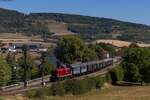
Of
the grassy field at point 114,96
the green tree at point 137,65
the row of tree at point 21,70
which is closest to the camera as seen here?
the grassy field at point 114,96

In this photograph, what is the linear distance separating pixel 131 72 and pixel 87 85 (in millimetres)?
32140

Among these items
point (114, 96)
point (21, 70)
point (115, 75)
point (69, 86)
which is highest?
point (114, 96)

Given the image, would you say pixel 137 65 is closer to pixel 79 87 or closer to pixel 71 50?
pixel 71 50

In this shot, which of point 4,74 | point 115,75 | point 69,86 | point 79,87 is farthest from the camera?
point 115,75

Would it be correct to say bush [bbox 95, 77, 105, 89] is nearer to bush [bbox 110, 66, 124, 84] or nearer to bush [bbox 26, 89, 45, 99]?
bush [bbox 110, 66, 124, 84]

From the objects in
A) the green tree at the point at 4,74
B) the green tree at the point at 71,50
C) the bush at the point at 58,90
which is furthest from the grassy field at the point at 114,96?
the green tree at the point at 71,50

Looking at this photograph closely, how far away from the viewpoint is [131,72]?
348ft

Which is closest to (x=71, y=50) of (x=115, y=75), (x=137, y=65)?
(x=137, y=65)

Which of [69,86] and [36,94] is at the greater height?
[36,94]

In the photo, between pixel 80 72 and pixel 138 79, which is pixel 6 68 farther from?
pixel 138 79

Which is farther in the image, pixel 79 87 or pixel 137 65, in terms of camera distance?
pixel 137 65

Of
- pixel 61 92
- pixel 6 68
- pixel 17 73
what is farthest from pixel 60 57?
pixel 61 92

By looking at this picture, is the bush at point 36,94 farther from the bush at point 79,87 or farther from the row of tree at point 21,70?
the row of tree at point 21,70

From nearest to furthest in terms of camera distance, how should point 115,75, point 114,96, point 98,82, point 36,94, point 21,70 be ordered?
point 36,94
point 114,96
point 98,82
point 21,70
point 115,75
